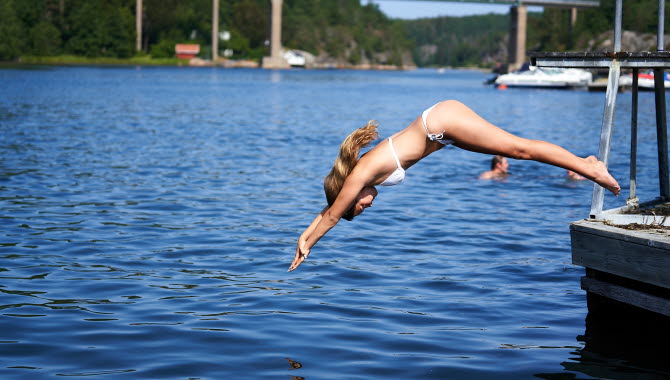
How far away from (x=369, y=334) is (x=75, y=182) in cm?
1287

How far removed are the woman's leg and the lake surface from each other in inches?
74.2

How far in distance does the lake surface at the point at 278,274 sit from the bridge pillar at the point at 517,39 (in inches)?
5474

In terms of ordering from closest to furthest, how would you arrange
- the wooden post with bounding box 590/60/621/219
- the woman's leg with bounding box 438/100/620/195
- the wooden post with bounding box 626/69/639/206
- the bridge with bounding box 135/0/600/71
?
the woman's leg with bounding box 438/100/620/195
the wooden post with bounding box 590/60/621/219
the wooden post with bounding box 626/69/639/206
the bridge with bounding box 135/0/600/71

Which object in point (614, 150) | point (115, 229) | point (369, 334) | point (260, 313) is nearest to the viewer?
point (369, 334)

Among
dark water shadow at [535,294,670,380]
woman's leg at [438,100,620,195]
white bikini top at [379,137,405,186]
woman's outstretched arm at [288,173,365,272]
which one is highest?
woman's leg at [438,100,620,195]

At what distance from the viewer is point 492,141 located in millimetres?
8008

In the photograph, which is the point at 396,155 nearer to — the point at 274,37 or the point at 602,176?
the point at 602,176

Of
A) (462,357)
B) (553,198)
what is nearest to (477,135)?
(462,357)

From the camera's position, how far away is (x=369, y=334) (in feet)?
29.7

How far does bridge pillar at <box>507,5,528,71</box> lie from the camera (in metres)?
161

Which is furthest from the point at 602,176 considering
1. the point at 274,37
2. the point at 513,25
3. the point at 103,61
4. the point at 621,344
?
the point at 274,37

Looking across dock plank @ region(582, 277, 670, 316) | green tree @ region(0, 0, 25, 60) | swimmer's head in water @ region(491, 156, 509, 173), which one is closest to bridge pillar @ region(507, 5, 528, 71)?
green tree @ region(0, 0, 25, 60)

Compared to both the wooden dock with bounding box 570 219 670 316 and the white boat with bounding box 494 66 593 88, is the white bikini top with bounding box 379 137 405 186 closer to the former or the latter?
the wooden dock with bounding box 570 219 670 316

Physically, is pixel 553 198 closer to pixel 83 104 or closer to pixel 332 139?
pixel 332 139
